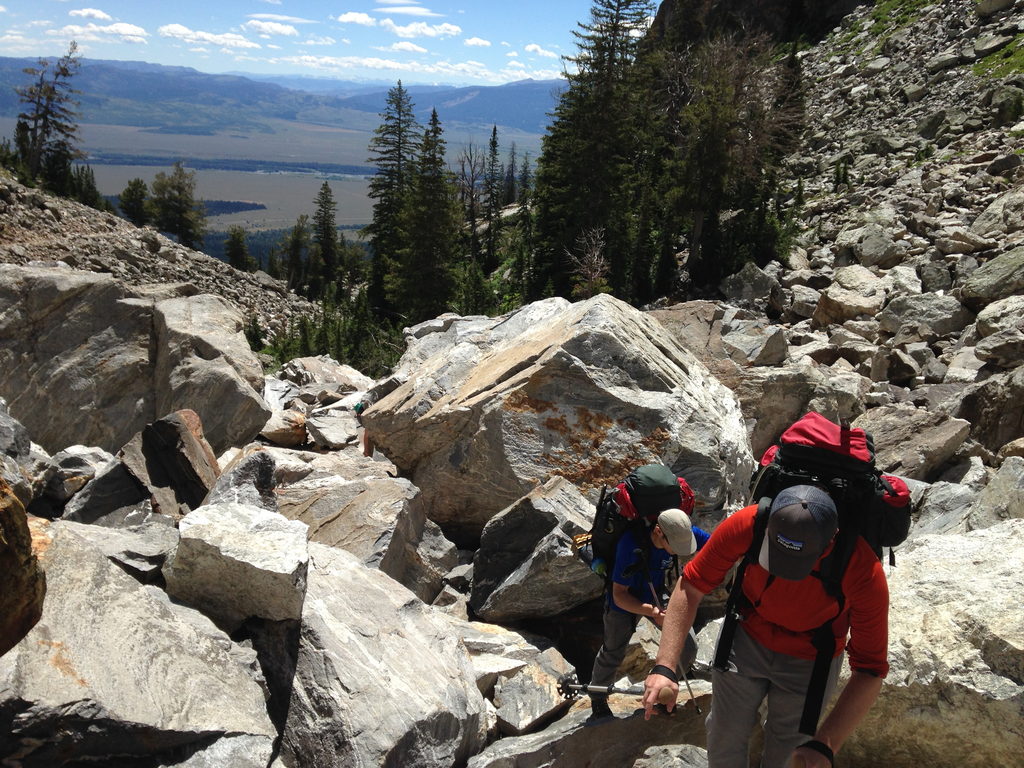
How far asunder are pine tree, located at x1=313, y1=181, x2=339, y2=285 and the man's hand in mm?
74072

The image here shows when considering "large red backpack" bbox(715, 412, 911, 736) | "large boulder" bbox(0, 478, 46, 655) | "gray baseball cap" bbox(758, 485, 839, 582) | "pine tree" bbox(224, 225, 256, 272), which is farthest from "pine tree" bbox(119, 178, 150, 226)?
"gray baseball cap" bbox(758, 485, 839, 582)

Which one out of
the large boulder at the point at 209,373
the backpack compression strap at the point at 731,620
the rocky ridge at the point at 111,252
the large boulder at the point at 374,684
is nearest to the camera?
the backpack compression strap at the point at 731,620

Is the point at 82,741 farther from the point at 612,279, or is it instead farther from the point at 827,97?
the point at 827,97

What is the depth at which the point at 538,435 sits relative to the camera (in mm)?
7883

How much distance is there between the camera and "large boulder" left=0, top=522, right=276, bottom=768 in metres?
3.65

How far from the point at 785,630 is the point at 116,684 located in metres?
3.70

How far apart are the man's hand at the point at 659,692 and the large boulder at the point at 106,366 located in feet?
27.3

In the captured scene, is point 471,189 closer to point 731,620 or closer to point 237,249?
point 237,249

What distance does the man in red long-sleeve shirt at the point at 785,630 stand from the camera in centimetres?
331

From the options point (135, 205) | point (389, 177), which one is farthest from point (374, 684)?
point (135, 205)

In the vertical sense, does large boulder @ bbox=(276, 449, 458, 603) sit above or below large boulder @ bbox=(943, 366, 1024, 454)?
below

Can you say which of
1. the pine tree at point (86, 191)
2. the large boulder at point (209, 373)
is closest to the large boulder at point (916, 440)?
the large boulder at point (209, 373)

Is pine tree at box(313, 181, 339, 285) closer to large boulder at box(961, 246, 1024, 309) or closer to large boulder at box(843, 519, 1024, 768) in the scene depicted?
large boulder at box(961, 246, 1024, 309)

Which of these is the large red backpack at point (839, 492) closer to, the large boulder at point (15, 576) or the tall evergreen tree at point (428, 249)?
the large boulder at point (15, 576)
